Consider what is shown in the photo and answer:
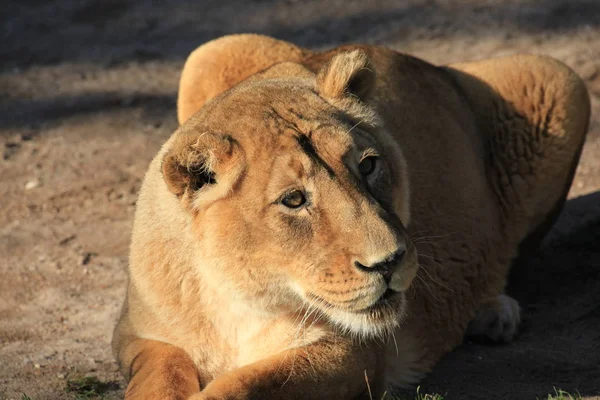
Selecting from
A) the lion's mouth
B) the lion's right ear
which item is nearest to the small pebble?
the lion's right ear

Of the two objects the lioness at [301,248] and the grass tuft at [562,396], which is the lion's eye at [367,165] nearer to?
the lioness at [301,248]

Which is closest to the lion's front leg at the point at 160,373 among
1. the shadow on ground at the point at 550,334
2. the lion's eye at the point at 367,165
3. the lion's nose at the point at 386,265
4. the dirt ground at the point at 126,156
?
the dirt ground at the point at 126,156

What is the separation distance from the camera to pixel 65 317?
539 centimetres

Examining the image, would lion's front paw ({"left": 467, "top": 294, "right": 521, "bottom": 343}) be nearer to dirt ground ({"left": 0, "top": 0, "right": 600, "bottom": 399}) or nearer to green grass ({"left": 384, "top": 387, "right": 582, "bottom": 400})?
dirt ground ({"left": 0, "top": 0, "right": 600, "bottom": 399})

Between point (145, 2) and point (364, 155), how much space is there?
6847mm

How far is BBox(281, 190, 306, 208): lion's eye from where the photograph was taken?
356cm

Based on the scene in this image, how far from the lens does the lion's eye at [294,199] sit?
11.7 ft

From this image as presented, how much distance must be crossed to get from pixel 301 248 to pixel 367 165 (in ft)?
1.49

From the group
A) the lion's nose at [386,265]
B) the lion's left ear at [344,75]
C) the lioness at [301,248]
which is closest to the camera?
the lion's nose at [386,265]

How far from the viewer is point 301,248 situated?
139 inches

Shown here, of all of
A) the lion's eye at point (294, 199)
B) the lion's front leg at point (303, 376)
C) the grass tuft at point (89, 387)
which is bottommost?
the grass tuft at point (89, 387)

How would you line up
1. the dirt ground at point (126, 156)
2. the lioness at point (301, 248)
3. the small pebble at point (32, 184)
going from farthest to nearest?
the small pebble at point (32, 184) → the dirt ground at point (126, 156) → the lioness at point (301, 248)

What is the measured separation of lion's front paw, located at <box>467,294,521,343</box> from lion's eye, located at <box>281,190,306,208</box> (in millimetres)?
1925

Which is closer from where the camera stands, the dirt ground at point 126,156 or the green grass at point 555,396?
the green grass at point 555,396
